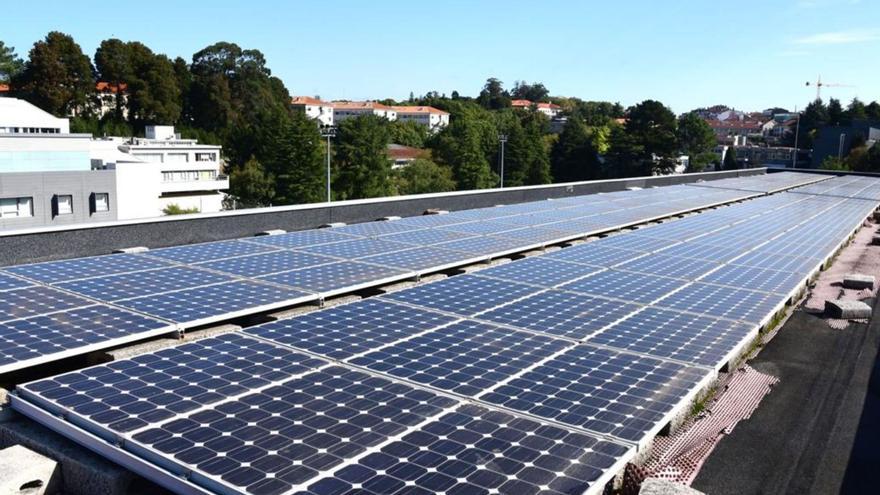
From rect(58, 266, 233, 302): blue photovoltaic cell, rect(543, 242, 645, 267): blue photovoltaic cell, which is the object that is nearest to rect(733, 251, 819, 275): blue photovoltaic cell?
rect(543, 242, 645, 267): blue photovoltaic cell

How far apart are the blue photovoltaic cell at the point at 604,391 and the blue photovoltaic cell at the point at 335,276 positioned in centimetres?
685

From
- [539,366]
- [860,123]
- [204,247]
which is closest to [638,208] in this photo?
[204,247]

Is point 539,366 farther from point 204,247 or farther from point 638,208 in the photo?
point 638,208

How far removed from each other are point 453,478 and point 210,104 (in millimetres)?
151664

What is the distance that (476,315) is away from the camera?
14.0 metres

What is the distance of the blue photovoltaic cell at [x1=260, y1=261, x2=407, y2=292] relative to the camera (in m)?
16.6

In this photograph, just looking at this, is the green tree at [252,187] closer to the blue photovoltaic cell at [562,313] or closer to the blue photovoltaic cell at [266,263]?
the blue photovoltaic cell at [266,263]

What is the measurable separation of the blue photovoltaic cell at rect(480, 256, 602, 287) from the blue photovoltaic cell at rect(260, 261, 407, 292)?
2.74m

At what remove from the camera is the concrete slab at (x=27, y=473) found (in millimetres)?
7777

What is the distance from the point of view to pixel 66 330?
483 inches

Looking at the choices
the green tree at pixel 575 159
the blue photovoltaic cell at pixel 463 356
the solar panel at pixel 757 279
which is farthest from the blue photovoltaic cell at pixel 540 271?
the green tree at pixel 575 159

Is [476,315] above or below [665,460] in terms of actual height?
above

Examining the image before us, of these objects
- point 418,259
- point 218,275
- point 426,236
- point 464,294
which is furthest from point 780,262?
point 218,275

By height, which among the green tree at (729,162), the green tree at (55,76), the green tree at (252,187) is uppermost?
the green tree at (55,76)
